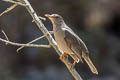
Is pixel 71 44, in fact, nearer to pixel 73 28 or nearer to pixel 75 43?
pixel 75 43

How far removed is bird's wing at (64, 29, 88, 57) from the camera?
4744mm

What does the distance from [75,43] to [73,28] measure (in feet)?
20.9

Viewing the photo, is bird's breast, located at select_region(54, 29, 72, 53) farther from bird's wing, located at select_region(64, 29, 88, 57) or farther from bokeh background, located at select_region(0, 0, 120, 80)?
bokeh background, located at select_region(0, 0, 120, 80)

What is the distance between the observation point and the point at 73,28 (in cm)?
1119

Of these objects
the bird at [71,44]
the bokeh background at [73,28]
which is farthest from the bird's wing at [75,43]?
the bokeh background at [73,28]

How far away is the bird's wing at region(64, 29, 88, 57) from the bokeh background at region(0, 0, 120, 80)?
5365 mm

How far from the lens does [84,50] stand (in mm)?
4793

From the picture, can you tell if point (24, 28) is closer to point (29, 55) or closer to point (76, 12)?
point (29, 55)

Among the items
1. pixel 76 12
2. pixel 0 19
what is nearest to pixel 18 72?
pixel 0 19

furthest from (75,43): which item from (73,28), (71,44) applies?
(73,28)

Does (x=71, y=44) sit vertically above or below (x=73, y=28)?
above

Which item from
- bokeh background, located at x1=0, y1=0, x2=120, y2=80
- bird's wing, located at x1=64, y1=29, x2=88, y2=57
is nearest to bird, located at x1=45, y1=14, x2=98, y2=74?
bird's wing, located at x1=64, y1=29, x2=88, y2=57

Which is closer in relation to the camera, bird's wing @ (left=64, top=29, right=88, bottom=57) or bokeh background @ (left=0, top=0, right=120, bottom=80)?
bird's wing @ (left=64, top=29, right=88, bottom=57)

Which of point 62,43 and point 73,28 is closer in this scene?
point 62,43
